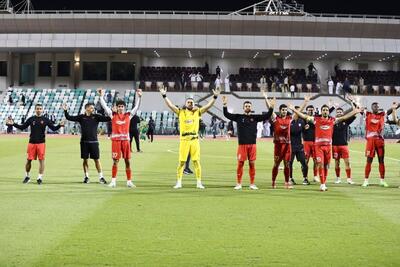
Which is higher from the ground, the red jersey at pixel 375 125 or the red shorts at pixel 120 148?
the red jersey at pixel 375 125

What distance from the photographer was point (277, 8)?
65.2 meters

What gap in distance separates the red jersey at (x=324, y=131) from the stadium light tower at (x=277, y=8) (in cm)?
4830

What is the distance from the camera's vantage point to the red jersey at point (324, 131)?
51.4 ft

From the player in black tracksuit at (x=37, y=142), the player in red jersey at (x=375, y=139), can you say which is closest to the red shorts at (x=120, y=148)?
the player in black tracksuit at (x=37, y=142)

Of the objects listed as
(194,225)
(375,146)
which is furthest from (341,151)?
(194,225)

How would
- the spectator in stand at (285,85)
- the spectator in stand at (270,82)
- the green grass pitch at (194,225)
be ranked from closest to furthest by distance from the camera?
the green grass pitch at (194,225), the spectator in stand at (285,85), the spectator in stand at (270,82)

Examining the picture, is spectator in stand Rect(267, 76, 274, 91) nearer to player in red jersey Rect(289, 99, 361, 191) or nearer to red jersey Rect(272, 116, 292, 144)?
player in red jersey Rect(289, 99, 361, 191)

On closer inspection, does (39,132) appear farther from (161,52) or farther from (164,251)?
(161,52)

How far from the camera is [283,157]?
15570 mm

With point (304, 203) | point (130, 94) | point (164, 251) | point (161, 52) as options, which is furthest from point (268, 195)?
point (161, 52)

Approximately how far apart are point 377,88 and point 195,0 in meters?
22.3

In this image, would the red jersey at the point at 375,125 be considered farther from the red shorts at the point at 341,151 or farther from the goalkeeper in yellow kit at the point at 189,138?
the goalkeeper in yellow kit at the point at 189,138

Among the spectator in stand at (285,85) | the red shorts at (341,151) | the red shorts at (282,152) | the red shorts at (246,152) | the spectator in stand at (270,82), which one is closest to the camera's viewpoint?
the red shorts at (246,152)

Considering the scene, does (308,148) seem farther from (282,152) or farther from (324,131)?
(282,152)
